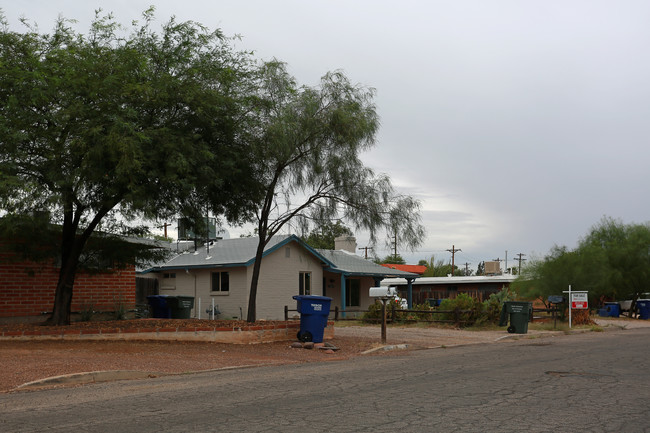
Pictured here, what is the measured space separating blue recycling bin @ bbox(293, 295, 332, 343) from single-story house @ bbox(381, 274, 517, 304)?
29.3m

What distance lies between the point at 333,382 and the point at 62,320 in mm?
11618

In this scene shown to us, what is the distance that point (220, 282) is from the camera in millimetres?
30828

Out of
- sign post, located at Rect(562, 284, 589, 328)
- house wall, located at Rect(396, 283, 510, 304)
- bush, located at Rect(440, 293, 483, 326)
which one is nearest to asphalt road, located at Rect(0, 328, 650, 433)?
bush, located at Rect(440, 293, 483, 326)

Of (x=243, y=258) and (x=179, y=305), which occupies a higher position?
(x=243, y=258)

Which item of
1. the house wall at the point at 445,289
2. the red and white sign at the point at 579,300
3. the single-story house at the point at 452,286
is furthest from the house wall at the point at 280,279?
the house wall at the point at 445,289

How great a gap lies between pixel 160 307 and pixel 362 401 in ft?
61.8

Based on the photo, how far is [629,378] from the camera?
Result: 10.8m

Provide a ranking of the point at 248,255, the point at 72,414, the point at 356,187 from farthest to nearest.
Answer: the point at 248,255
the point at 356,187
the point at 72,414

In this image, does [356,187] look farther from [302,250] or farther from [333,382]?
[302,250]

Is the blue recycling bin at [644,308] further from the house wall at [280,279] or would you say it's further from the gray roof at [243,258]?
the house wall at [280,279]

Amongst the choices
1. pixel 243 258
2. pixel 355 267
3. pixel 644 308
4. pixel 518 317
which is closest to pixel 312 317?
pixel 518 317

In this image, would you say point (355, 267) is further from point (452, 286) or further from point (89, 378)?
point (89, 378)

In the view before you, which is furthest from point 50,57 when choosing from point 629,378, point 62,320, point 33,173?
point 629,378

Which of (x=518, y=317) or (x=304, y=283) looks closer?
(x=518, y=317)
